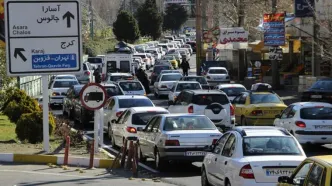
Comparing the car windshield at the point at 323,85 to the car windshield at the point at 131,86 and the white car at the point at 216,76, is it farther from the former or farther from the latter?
the white car at the point at 216,76

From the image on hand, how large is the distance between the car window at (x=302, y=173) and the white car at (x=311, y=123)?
38.7 ft

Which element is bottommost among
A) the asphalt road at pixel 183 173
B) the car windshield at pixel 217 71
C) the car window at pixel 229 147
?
the asphalt road at pixel 183 173

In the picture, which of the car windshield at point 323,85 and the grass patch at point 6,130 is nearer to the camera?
the grass patch at point 6,130

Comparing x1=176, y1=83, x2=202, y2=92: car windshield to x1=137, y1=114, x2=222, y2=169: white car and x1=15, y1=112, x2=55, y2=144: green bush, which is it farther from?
x1=137, y1=114, x2=222, y2=169: white car

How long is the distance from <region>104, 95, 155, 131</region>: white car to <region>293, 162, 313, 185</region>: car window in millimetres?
16556

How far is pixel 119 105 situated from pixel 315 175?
18058 millimetres

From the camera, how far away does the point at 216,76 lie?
2117 inches

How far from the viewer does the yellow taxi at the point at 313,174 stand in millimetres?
9234

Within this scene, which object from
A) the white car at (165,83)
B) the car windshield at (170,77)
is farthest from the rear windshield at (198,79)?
the car windshield at (170,77)

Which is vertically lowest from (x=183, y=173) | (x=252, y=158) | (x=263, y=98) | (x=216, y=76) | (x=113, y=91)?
(x=183, y=173)

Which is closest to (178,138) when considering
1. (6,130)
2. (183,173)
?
(183,173)

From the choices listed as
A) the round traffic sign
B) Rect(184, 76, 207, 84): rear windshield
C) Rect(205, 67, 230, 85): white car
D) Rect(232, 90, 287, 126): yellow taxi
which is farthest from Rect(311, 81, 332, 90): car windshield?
Rect(205, 67, 230, 85): white car

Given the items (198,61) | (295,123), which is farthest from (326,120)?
(198,61)

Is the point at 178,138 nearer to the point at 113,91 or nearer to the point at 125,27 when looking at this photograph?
the point at 113,91
